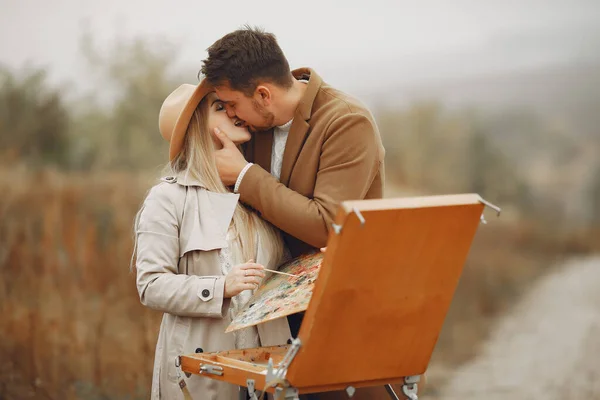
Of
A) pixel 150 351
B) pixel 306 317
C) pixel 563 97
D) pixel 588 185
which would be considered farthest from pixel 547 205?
pixel 306 317

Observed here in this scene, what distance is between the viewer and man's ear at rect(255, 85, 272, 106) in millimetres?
3328

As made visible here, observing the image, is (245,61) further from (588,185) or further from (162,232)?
(588,185)

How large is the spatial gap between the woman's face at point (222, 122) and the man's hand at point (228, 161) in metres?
0.02

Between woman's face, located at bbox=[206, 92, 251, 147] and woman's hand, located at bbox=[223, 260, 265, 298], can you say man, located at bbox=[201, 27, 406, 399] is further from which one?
woman's hand, located at bbox=[223, 260, 265, 298]

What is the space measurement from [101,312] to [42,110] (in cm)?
133

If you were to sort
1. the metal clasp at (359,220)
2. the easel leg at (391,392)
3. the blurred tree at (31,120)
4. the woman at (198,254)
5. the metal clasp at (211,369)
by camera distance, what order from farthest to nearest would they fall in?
the blurred tree at (31,120) → the woman at (198,254) → the easel leg at (391,392) → the metal clasp at (211,369) → the metal clasp at (359,220)

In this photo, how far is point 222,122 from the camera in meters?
3.42

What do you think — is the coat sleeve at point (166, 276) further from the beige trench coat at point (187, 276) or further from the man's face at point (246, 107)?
the man's face at point (246, 107)

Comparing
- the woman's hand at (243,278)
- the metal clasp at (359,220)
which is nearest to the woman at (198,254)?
the woman's hand at (243,278)

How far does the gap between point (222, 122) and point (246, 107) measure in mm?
115

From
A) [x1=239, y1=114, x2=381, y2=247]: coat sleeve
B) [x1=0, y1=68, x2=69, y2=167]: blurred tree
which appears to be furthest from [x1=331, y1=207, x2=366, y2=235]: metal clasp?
[x1=0, y1=68, x2=69, y2=167]: blurred tree

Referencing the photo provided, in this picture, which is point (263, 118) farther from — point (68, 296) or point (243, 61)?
point (68, 296)

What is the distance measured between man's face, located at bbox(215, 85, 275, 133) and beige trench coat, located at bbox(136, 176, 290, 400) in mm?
282

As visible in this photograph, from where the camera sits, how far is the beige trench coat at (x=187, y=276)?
3.15 m
